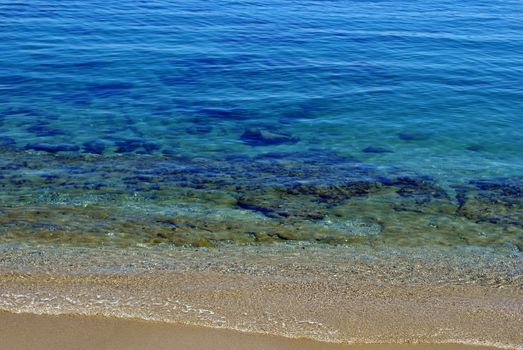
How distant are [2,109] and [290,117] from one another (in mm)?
8755

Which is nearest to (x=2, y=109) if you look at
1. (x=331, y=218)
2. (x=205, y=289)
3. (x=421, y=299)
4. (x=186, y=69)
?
(x=186, y=69)

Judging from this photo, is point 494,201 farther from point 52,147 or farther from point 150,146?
point 52,147

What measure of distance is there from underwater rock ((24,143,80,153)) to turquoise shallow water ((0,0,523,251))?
0.24 feet

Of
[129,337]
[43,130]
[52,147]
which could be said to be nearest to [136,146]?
[52,147]

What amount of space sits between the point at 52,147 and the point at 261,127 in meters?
5.85

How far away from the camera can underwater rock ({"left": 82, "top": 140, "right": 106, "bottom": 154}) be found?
57.5 ft

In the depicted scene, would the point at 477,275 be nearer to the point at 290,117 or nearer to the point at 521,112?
the point at 290,117

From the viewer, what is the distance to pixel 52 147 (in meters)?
17.7

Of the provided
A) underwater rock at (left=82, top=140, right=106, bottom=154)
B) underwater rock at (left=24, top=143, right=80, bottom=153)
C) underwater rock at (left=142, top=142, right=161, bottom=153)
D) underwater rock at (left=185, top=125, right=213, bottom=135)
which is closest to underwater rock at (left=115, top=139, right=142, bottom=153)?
underwater rock at (left=142, top=142, right=161, bottom=153)

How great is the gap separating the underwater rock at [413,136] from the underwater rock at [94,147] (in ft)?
27.0

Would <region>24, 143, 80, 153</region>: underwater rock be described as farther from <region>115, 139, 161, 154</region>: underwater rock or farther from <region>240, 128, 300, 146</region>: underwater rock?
<region>240, 128, 300, 146</region>: underwater rock

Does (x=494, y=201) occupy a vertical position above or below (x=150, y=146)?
above

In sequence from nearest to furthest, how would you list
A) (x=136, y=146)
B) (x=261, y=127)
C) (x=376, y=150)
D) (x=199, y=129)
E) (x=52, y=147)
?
(x=52, y=147)
(x=136, y=146)
(x=376, y=150)
(x=199, y=129)
(x=261, y=127)

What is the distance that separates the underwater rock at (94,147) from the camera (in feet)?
57.5
